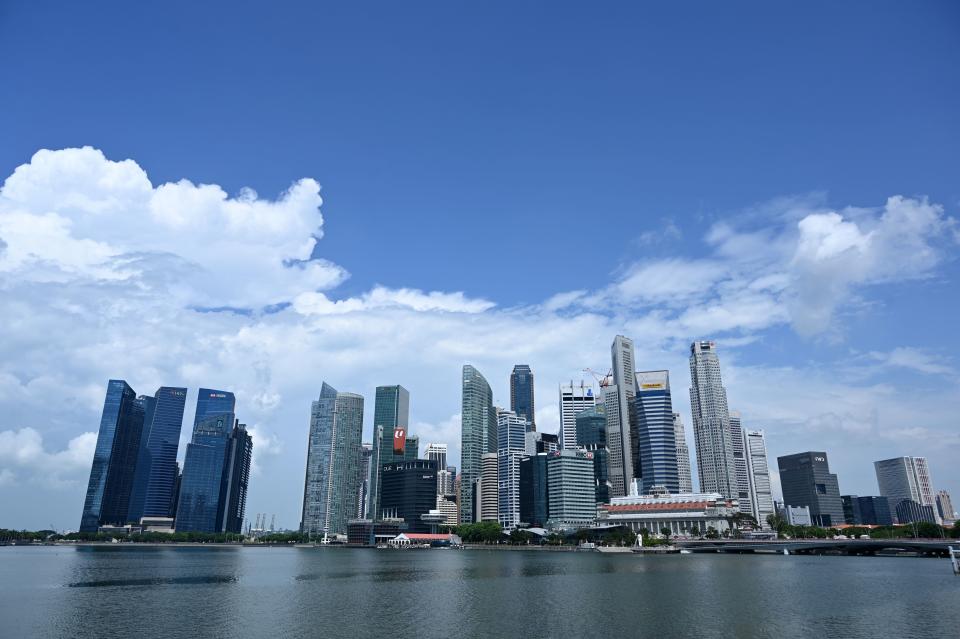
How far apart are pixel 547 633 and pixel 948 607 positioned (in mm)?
52299

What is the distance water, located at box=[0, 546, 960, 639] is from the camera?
60.9 meters

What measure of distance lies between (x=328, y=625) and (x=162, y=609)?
82.6ft

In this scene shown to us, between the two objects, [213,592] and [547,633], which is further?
[213,592]

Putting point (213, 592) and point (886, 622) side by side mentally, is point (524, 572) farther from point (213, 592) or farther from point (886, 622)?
point (886, 622)

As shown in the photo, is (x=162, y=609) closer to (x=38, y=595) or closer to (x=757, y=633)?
(x=38, y=595)

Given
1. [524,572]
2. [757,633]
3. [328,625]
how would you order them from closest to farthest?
[757,633] < [328,625] < [524,572]

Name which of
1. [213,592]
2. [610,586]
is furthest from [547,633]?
[213,592]

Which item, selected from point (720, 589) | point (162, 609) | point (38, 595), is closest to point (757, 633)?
point (720, 589)

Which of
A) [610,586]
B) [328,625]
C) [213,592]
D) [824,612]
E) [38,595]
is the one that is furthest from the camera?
[610,586]

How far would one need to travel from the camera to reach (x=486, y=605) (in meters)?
78.8

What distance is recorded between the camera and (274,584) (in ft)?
346

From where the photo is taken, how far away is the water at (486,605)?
6091 cm

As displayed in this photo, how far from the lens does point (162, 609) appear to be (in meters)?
73.9

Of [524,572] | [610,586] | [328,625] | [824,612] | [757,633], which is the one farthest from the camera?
[524,572]
